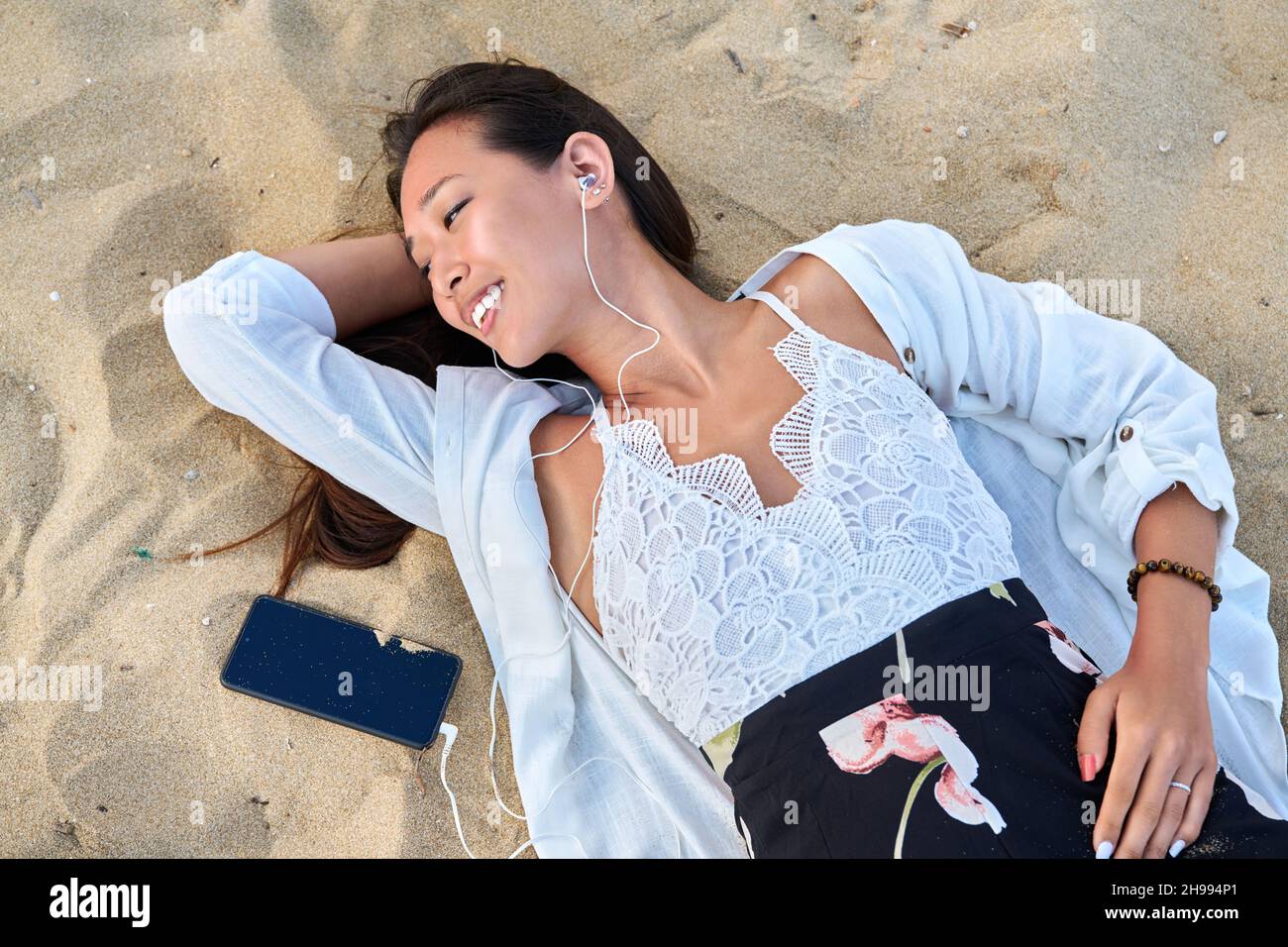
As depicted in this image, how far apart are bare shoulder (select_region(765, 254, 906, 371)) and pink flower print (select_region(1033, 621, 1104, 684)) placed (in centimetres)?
64

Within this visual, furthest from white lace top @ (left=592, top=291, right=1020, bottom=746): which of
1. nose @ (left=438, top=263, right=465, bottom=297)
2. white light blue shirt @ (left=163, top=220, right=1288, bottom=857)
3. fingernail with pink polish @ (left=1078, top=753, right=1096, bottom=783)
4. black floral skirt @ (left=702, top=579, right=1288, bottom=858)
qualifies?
nose @ (left=438, top=263, right=465, bottom=297)

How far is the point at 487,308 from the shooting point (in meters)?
2.12

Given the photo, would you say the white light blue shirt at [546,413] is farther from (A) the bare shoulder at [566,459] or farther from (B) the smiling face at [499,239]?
(B) the smiling face at [499,239]

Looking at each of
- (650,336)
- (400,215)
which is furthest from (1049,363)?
(400,215)

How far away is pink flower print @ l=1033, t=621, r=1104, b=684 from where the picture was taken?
1953 mm

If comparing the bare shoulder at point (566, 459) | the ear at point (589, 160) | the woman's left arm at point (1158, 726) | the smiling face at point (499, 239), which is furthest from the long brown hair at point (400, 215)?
the woman's left arm at point (1158, 726)

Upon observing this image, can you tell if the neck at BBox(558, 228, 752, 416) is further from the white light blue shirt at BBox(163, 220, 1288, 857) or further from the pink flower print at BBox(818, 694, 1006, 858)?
the pink flower print at BBox(818, 694, 1006, 858)

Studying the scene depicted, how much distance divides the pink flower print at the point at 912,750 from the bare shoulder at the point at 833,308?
768mm

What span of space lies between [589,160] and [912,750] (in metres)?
1.37

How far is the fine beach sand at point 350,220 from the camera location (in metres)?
Answer: 2.45

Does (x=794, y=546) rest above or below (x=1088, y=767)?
above

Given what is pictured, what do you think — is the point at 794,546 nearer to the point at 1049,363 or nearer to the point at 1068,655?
the point at 1068,655
